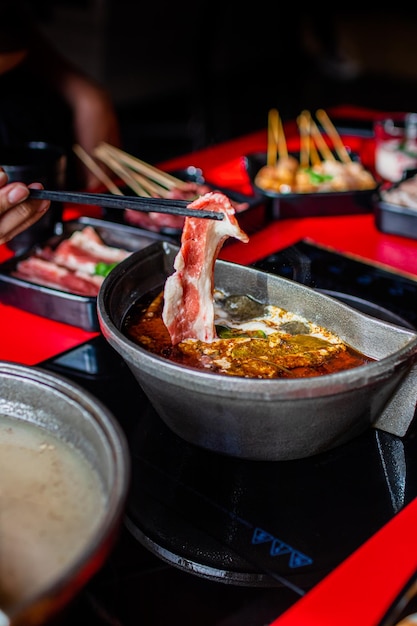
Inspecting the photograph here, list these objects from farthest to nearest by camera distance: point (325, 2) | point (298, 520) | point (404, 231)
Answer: point (325, 2), point (404, 231), point (298, 520)

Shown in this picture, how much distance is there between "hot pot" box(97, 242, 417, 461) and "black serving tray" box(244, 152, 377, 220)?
3.20 feet

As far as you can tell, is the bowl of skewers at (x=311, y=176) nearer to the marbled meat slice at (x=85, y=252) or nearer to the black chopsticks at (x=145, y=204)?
the marbled meat slice at (x=85, y=252)

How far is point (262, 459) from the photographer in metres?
1.21

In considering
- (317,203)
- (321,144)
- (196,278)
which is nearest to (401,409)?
(196,278)

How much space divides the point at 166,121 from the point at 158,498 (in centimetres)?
661

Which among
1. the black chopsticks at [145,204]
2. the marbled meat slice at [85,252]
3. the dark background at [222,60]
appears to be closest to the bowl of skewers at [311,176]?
the marbled meat slice at [85,252]

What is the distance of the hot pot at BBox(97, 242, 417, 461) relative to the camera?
106 centimetres

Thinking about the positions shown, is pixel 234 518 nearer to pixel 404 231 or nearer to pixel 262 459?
pixel 262 459

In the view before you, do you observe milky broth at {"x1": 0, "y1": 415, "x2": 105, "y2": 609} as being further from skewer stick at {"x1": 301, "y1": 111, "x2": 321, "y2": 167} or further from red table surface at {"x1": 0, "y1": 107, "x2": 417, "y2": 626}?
skewer stick at {"x1": 301, "y1": 111, "x2": 321, "y2": 167}

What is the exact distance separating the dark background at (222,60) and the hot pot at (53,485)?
13.6 ft

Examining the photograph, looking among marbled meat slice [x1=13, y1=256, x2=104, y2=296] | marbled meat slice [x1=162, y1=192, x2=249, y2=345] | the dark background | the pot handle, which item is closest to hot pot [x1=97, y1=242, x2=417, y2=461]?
the pot handle

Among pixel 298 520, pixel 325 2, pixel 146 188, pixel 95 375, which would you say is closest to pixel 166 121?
pixel 325 2

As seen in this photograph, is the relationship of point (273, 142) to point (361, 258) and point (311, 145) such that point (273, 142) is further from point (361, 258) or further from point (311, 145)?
point (361, 258)

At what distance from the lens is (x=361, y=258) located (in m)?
2.11
